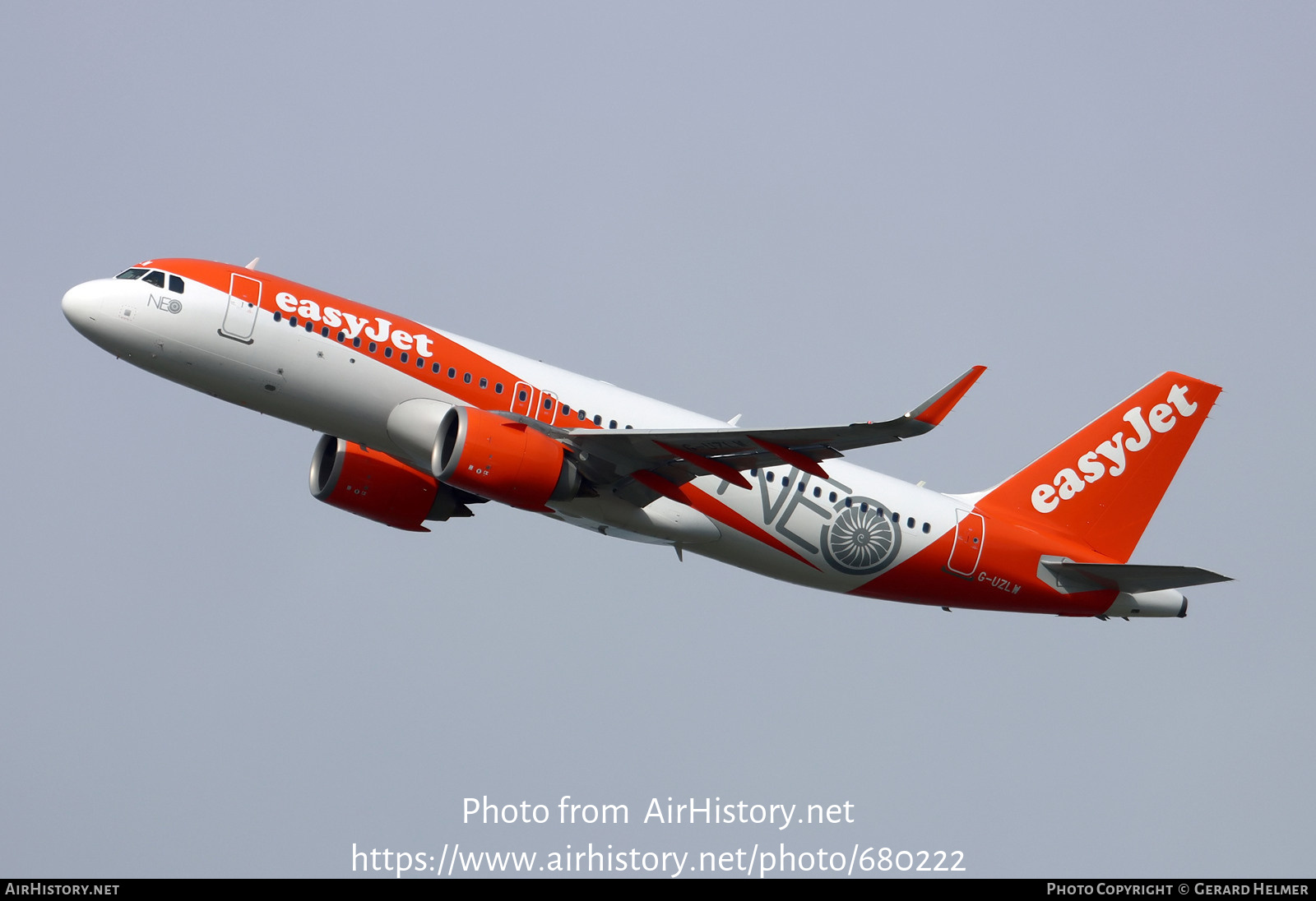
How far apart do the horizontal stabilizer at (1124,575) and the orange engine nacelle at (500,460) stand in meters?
14.6

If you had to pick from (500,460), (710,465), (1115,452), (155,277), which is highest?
(1115,452)

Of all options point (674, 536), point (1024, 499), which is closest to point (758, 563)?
point (674, 536)

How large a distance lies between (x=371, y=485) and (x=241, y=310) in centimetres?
721

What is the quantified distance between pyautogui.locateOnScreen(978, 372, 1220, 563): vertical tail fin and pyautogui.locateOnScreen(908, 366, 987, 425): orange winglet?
12.7m

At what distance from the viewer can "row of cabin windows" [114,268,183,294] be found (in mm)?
32950

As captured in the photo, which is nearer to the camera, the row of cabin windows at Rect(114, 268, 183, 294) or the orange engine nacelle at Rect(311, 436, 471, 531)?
the row of cabin windows at Rect(114, 268, 183, 294)

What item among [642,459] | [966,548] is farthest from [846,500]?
[642,459]

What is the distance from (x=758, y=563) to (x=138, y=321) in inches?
626

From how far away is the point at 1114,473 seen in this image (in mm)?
42156

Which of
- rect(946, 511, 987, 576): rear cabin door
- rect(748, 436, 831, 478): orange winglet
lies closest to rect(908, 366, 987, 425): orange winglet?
rect(748, 436, 831, 478): orange winglet

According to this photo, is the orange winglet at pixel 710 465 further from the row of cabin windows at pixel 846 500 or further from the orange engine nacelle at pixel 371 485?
the orange engine nacelle at pixel 371 485

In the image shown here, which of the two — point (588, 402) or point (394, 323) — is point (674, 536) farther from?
point (394, 323)

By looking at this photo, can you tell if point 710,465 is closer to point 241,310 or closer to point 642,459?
point 642,459

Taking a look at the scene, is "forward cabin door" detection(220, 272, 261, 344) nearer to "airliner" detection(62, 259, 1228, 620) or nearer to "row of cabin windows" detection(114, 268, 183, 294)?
"airliner" detection(62, 259, 1228, 620)
